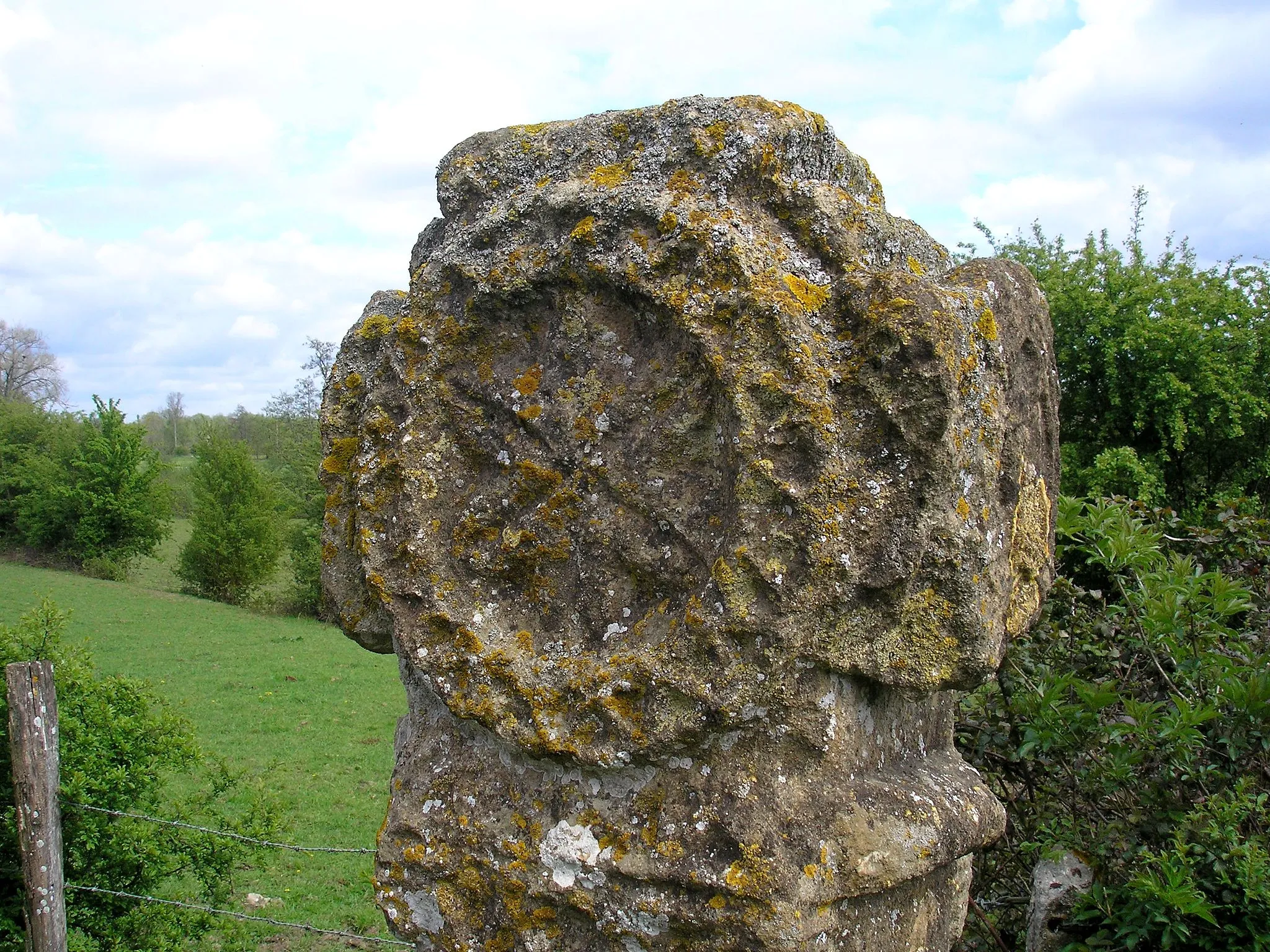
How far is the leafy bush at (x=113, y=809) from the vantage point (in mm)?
4672

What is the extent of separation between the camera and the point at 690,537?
8.32 feet

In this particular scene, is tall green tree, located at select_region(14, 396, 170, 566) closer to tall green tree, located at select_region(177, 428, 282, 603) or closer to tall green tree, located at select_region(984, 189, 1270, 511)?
tall green tree, located at select_region(177, 428, 282, 603)

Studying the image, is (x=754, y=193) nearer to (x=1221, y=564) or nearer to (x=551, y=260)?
(x=551, y=260)

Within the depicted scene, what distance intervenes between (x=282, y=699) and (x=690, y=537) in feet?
40.1

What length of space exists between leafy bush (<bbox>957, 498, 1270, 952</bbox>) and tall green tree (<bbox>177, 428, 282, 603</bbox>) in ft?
70.4

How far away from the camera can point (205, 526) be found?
22844 mm

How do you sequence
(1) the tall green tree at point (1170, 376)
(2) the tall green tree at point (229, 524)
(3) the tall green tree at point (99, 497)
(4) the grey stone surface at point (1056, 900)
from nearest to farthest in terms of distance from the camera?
(4) the grey stone surface at point (1056, 900) → (1) the tall green tree at point (1170, 376) → (2) the tall green tree at point (229, 524) → (3) the tall green tree at point (99, 497)

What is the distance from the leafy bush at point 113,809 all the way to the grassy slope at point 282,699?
1.27 feet

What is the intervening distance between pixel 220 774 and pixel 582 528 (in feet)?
12.4

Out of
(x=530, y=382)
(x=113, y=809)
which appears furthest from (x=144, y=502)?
(x=530, y=382)

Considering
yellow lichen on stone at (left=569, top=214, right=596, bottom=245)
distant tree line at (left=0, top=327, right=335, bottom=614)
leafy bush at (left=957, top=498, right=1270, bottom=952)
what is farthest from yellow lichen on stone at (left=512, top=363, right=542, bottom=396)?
distant tree line at (left=0, top=327, right=335, bottom=614)

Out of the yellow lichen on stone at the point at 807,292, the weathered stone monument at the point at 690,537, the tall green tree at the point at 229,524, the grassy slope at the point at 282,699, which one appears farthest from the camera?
the tall green tree at the point at 229,524

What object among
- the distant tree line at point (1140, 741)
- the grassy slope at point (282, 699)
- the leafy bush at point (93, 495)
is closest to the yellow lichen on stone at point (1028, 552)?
the distant tree line at point (1140, 741)

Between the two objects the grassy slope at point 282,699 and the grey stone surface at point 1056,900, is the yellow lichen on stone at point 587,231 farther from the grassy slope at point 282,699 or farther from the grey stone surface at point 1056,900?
the grassy slope at point 282,699
